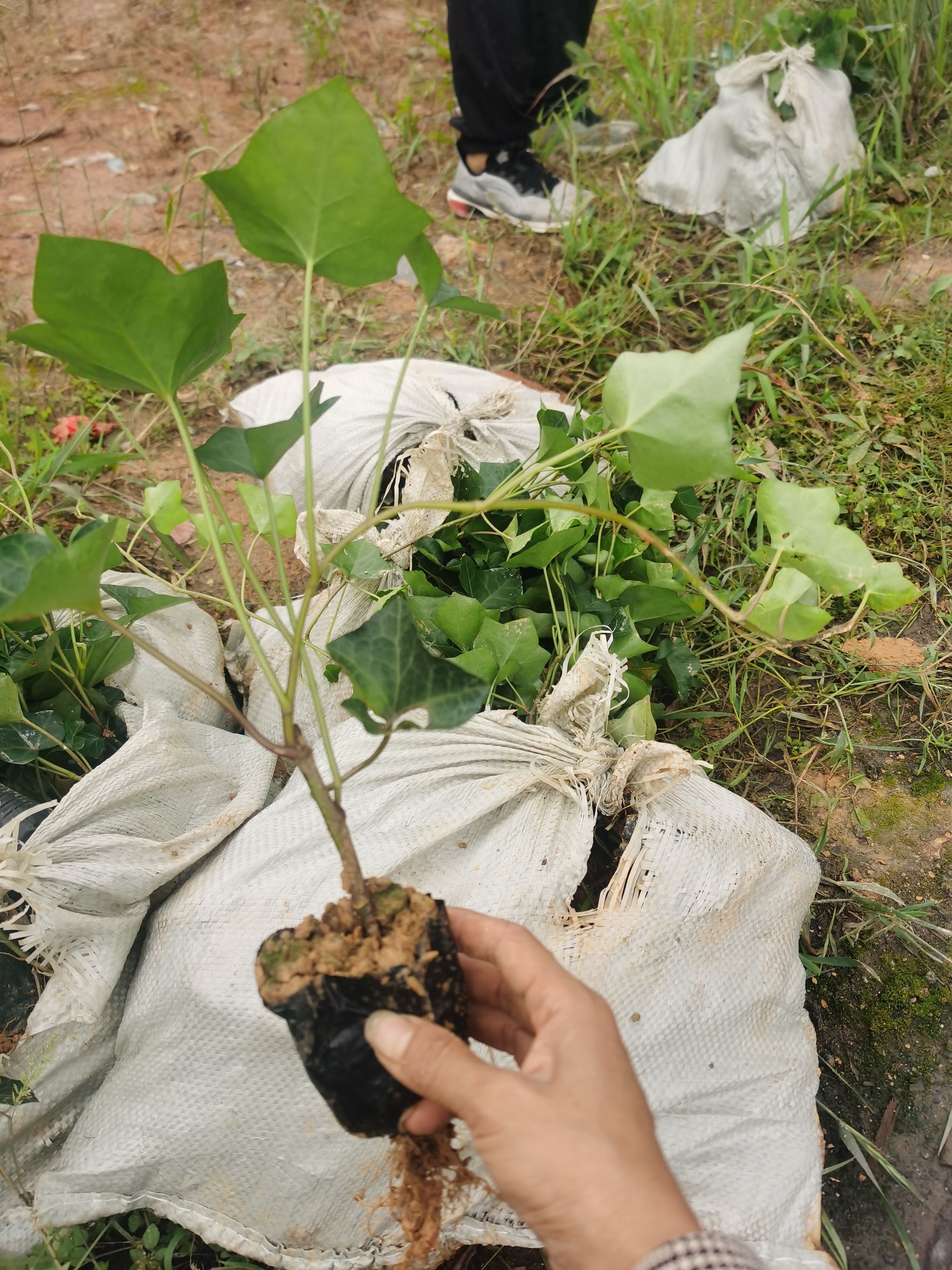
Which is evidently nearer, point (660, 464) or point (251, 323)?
point (660, 464)

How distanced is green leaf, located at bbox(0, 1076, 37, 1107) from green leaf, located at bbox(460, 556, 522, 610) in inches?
29.8

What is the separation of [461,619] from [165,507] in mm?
429

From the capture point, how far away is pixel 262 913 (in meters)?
0.95

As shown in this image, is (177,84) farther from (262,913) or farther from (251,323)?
(262,913)

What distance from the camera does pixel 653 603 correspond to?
1192 millimetres

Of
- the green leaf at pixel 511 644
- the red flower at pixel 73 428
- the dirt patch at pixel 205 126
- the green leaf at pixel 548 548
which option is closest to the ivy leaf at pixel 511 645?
the green leaf at pixel 511 644

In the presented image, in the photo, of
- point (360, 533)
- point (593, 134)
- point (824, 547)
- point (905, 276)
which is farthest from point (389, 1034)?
point (593, 134)

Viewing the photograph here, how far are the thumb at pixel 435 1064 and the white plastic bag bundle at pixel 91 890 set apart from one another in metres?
0.43

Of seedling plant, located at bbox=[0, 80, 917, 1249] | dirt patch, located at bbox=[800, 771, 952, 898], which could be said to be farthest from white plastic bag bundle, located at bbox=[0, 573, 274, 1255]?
dirt patch, located at bbox=[800, 771, 952, 898]

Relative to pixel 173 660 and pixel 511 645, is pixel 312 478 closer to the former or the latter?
pixel 511 645

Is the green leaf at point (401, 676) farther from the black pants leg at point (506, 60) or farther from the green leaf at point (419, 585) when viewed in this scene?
the black pants leg at point (506, 60)

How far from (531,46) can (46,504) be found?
1.57 meters

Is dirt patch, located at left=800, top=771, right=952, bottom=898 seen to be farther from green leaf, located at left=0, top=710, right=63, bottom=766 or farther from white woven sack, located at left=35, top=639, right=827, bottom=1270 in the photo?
green leaf, located at left=0, top=710, right=63, bottom=766

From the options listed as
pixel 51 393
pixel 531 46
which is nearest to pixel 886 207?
pixel 531 46
